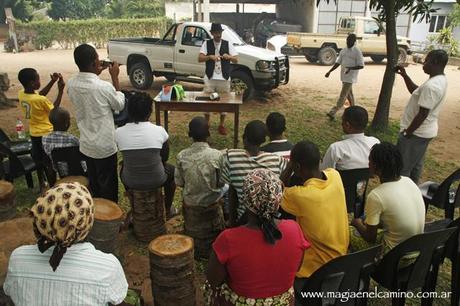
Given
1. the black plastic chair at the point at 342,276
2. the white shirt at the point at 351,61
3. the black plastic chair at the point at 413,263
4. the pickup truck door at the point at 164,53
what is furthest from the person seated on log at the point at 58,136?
the pickup truck door at the point at 164,53

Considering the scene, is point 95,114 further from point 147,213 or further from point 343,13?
point 343,13

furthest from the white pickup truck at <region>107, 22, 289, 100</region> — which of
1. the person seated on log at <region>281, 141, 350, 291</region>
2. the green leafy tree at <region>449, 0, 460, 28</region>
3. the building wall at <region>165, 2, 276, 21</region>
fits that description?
the building wall at <region>165, 2, 276, 21</region>

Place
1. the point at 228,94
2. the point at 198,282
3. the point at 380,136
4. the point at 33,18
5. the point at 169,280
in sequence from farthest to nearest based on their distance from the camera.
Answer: the point at 33,18
the point at 380,136
the point at 228,94
the point at 198,282
the point at 169,280

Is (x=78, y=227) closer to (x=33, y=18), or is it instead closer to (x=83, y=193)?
(x=83, y=193)

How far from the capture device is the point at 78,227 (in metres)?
1.72

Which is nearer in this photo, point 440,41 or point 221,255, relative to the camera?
point 221,255

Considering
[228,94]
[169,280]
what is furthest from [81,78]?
[228,94]

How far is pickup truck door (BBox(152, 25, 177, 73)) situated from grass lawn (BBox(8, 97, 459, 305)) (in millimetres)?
2251

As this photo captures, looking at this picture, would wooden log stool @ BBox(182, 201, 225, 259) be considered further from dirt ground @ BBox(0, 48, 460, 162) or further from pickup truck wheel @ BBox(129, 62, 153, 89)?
pickup truck wheel @ BBox(129, 62, 153, 89)

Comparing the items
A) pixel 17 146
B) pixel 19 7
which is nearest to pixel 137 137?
pixel 17 146

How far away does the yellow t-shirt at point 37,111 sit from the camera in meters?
4.76

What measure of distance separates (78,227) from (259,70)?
28.8 ft

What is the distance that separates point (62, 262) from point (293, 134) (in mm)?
6639

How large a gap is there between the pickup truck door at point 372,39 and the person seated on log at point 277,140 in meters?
16.2
